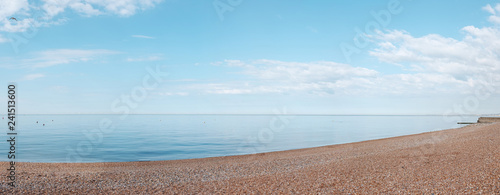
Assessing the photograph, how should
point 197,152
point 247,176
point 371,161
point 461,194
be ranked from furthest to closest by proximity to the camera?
point 197,152 → point 371,161 → point 247,176 → point 461,194

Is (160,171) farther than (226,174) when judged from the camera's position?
Yes

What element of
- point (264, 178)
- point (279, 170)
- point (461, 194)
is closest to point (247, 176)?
point (264, 178)

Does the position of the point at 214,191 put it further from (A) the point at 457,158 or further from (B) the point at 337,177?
(A) the point at 457,158

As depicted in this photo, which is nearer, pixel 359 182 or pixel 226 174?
pixel 359 182

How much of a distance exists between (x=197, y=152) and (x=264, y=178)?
18813 mm

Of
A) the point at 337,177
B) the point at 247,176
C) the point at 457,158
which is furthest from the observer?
the point at 457,158

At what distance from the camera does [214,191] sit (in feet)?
39.3

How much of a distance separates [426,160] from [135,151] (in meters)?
26.7

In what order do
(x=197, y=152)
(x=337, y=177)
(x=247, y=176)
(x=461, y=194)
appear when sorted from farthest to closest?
(x=197, y=152), (x=247, y=176), (x=337, y=177), (x=461, y=194)

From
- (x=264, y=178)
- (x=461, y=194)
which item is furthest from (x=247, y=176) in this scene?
(x=461, y=194)

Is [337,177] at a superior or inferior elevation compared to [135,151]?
inferior

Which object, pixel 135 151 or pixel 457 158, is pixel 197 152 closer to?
pixel 135 151

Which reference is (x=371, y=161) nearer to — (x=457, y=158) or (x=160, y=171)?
(x=457, y=158)

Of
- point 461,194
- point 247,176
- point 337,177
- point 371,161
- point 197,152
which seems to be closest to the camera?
point 461,194
